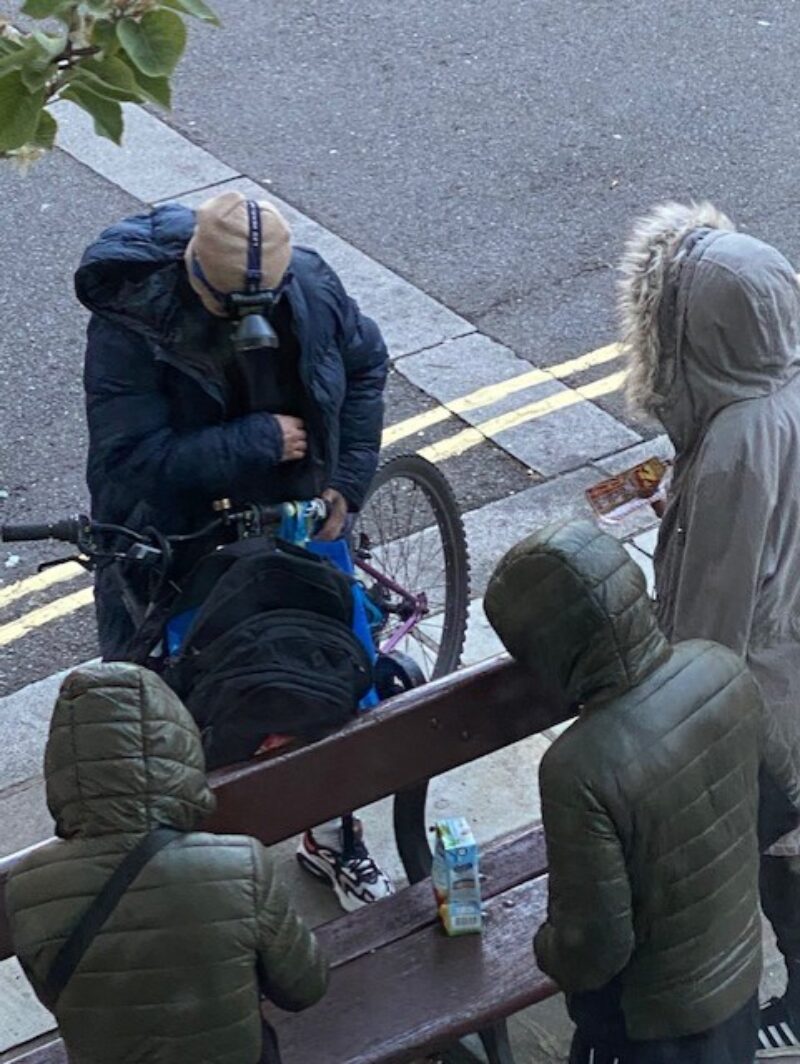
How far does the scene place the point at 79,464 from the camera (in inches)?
273

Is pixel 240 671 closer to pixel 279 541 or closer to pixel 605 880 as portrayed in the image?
pixel 279 541

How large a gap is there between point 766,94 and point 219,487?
242 inches

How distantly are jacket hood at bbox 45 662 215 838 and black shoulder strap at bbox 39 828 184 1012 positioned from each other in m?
0.03

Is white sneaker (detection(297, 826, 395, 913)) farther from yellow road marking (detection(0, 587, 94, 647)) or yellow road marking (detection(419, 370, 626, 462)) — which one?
yellow road marking (detection(419, 370, 626, 462))

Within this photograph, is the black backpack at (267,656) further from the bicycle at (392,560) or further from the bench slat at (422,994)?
the bench slat at (422,994)

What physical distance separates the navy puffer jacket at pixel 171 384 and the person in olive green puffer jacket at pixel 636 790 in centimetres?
112

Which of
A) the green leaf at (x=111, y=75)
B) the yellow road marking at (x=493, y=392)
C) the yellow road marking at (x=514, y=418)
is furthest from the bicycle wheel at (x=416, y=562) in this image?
the green leaf at (x=111, y=75)

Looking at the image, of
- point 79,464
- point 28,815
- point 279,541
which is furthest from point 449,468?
point 279,541

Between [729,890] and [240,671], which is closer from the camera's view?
[729,890]

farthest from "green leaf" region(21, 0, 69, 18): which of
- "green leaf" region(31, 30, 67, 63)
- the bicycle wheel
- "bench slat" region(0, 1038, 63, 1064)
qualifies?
the bicycle wheel

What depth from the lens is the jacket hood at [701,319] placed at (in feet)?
12.6

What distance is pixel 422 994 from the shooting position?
4.05 meters

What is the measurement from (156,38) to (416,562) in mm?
3032

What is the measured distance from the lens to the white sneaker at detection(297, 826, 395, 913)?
490 centimetres
